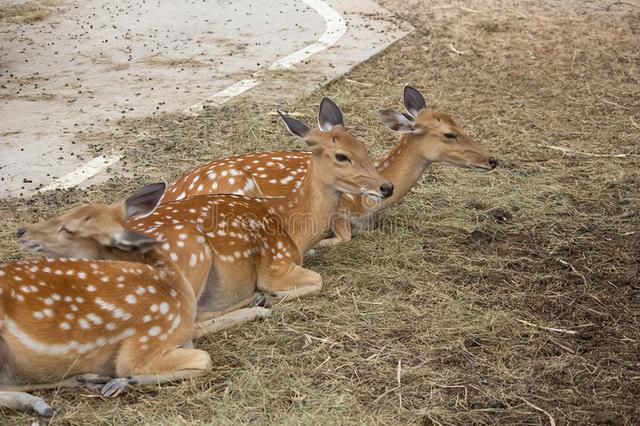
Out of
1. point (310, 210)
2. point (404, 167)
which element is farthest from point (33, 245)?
point (404, 167)

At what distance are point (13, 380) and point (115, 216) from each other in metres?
0.99

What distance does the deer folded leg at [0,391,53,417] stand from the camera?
3914 millimetres

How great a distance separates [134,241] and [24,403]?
945 millimetres

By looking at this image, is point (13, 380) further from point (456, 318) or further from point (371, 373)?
point (456, 318)

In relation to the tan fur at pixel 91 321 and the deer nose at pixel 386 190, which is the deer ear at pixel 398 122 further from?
the tan fur at pixel 91 321

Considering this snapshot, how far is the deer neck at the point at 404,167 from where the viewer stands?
6277 millimetres

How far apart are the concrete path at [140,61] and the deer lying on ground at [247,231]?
178cm

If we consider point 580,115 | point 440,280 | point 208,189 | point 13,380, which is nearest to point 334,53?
point 580,115

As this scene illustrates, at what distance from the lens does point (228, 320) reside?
4.85m

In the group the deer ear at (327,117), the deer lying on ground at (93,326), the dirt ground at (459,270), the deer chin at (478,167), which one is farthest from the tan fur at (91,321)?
the deer chin at (478,167)

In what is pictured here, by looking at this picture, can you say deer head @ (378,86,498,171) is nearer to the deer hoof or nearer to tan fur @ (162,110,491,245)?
tan fur @ (162,110,491,245)

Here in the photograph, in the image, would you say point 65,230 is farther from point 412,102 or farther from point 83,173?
point 412,102

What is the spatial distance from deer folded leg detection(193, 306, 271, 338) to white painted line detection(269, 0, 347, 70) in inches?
183

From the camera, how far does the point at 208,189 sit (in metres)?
5.93
